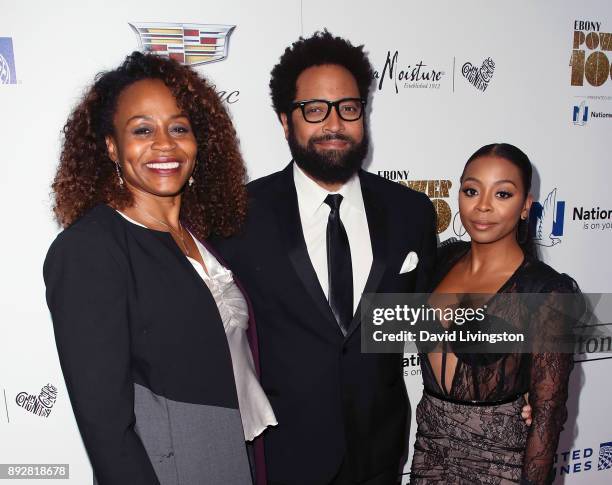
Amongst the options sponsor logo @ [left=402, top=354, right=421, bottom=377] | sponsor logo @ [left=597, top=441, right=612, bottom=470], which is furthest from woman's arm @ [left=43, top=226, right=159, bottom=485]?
sponsor logo @ [left=597, top=441, right=612, bottom=470]

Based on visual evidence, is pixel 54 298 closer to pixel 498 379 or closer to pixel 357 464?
pixel 357 464

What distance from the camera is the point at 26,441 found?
103 inches

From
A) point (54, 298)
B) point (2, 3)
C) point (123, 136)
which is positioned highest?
point (2, 3)

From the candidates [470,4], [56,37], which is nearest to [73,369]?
[56,37]

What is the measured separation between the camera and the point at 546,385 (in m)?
1.71

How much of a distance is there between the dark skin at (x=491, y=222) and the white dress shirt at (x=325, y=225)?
1.27ft

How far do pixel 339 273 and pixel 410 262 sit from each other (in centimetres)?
32

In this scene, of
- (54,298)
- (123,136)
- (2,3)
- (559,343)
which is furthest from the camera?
(2,3)

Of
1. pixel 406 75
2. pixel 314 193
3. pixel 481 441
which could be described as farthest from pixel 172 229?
pixel 406 75

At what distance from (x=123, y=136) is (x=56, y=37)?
1.26 metres

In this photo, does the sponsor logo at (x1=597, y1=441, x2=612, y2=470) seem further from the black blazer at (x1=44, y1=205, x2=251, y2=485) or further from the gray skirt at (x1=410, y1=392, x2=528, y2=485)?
the black blazer at (x1=44, y1=205, x2=251, y2=485)

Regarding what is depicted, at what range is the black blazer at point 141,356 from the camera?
123 centimetres

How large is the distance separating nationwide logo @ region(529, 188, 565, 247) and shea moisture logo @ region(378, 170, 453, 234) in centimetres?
59

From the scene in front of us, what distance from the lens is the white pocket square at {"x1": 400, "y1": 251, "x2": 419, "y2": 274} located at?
6.48ft
